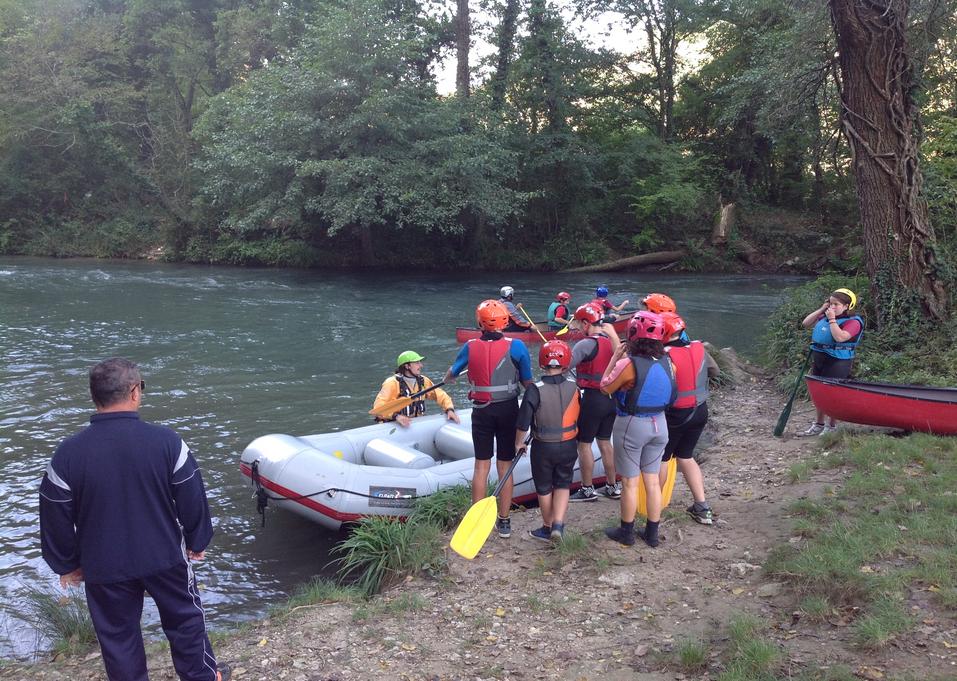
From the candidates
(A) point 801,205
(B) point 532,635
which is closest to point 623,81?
(A) point 801,205

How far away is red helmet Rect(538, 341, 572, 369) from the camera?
15.0 ft

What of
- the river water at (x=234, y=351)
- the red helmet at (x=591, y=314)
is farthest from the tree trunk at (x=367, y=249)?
the red helmet at (x=591, y=314)

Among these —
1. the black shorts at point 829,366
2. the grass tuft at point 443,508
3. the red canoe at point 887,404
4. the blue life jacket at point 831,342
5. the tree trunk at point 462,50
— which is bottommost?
the grass tuft at point 443,508

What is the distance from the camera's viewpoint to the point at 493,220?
2419 centimetres

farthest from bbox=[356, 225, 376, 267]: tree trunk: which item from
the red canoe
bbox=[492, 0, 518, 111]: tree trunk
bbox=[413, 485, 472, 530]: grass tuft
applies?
bbox=[413, 485, 472, 530]: grass tuft

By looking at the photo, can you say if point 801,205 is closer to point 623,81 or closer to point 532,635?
point 623,81

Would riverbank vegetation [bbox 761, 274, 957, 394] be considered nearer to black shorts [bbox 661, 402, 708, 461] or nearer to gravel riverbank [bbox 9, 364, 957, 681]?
gravel riverbank [bbox 9, 364, 957, 681]

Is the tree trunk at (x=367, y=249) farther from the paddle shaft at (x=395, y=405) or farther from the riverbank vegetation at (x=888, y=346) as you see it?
the paddle shaft at (x=395, y=405)

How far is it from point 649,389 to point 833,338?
120 inches

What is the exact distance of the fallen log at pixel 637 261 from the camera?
24.8 meters

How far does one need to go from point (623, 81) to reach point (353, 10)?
11508 millimetres

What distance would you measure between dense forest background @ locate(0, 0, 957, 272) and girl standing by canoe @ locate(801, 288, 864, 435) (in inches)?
530

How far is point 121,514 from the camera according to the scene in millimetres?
2703

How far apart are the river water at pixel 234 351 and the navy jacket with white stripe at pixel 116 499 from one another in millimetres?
1987
